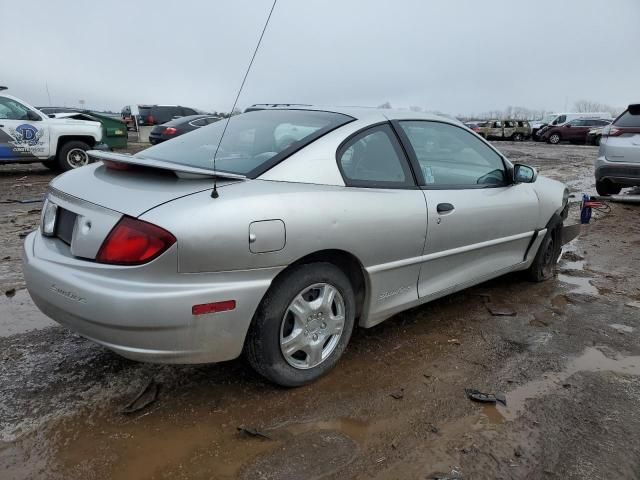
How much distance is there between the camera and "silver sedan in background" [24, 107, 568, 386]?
2.10 meters

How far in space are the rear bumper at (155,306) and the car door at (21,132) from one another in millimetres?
8932

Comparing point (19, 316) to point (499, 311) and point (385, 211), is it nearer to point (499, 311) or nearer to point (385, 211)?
point (385, 211)

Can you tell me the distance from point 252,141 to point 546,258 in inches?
113

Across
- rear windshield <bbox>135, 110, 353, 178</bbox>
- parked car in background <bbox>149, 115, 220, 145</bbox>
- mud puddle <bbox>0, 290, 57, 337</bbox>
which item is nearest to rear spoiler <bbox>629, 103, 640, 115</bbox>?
rear windshield <bbox>135, 110, 353, 178</bbox>

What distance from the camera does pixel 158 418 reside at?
92.5 inches

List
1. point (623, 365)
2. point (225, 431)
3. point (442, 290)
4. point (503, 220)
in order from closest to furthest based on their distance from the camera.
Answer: point (225, 431) → point (623, 365) → point (442, 290) → point (503, 220)

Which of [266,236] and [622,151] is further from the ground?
[622,151]

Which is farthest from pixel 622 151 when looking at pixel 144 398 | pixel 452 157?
pixel 144 398

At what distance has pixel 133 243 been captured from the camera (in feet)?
6.84

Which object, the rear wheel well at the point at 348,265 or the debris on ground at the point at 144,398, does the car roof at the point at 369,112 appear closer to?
the rear wheel well at the point at 348,265

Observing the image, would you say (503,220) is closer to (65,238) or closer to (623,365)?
(623,365)

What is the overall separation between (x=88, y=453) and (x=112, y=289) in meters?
0.70

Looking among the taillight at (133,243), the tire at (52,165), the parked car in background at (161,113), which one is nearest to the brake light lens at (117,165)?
the taillight at (133,243)

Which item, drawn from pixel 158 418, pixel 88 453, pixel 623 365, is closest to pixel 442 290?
pixel 623 365
